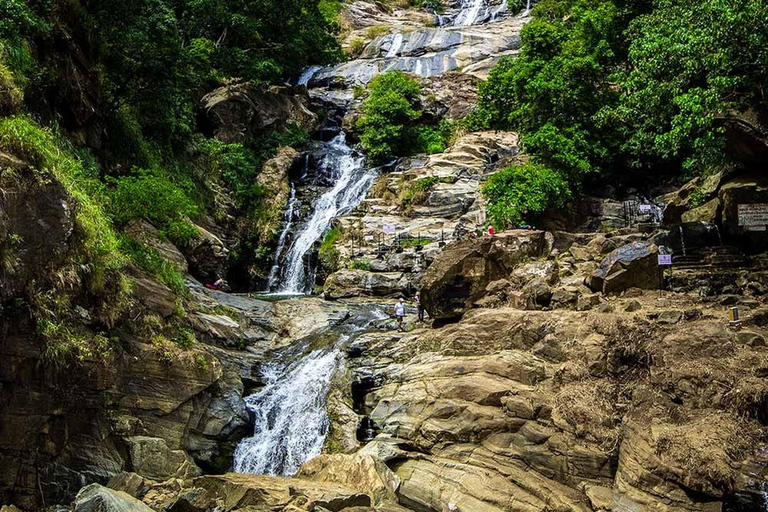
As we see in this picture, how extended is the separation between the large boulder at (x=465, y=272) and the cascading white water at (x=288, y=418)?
3.53 metres

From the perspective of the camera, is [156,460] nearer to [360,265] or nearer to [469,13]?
[360,265]

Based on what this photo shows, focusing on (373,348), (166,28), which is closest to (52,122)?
(166,28)

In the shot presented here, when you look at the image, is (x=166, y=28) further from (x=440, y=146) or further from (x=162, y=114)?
(x=440, y=146)

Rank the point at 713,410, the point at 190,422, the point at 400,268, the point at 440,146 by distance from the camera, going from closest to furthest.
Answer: the point at 713,410
the point at 190,422
the point at 400,268
the point at 440,146

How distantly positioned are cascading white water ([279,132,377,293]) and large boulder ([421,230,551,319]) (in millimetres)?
13427

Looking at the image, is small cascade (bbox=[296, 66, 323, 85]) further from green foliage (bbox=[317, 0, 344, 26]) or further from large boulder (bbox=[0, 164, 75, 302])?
large boulder (bbox=[0, 164, 75, 302])

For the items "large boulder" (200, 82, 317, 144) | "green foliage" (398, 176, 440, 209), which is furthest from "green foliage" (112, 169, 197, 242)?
"large boulder" (200, 82, 317, 144)

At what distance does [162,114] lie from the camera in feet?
77.6

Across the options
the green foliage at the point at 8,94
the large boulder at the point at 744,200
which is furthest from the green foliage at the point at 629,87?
the green foliage at the point at 8,94

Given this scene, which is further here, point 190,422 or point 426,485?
point 190,422

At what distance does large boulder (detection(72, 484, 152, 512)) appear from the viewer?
28.5 ft

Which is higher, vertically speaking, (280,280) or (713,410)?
(280,280)

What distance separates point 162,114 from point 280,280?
11010 millimetres

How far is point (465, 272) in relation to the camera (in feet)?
59.2
